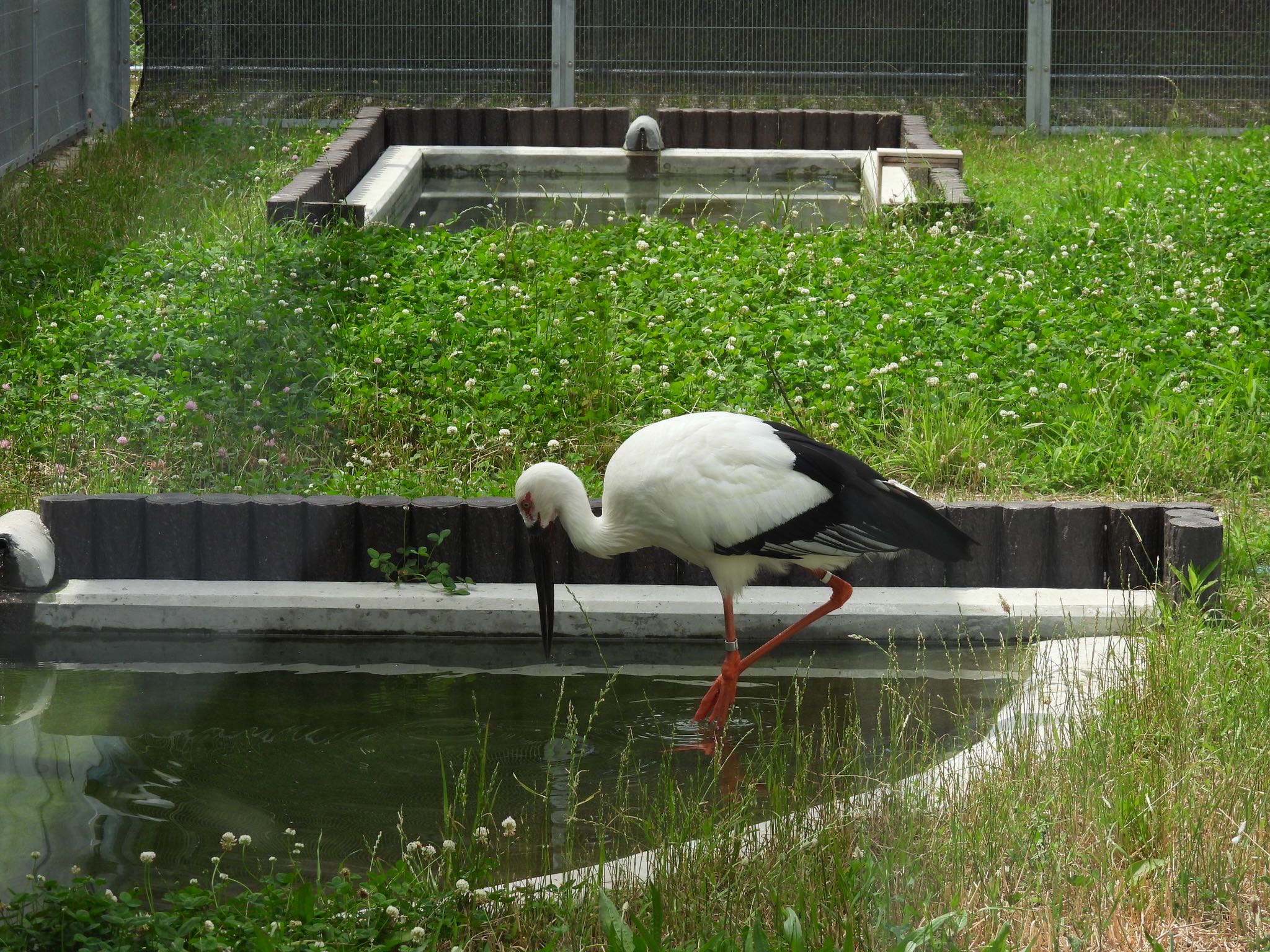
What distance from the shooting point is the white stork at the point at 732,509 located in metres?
4.70

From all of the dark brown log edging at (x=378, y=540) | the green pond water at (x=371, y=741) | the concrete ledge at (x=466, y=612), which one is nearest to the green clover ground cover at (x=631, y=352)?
the dark brown log edging at (x=378, y=540)

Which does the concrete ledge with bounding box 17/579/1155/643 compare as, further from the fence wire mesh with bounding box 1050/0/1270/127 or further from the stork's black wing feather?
→ the fence wire mesh with bounding box 1050/0/1270/127

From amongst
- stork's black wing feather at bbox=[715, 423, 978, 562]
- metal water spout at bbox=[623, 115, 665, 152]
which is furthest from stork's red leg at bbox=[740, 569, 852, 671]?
metal water spout at bbox=[623, 115, 665, 152]

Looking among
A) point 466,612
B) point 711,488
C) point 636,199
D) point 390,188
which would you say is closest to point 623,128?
point 636,199

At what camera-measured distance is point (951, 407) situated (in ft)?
21.0

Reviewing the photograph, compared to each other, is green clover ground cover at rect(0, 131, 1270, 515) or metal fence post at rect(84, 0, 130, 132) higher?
metal fence post at rect(84, 0, 130, 132)

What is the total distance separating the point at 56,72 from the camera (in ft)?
44.9

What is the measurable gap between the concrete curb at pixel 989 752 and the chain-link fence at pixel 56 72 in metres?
9.99

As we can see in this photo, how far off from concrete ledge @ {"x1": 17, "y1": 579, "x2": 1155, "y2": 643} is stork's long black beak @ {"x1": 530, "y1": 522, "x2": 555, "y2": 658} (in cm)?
24

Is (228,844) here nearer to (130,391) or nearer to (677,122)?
(130,391)

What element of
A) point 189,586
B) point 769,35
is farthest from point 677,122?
point 189,586

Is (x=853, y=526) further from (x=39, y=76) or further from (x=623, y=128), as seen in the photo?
(x=39, y=76)

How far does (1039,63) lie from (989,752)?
43.8ft

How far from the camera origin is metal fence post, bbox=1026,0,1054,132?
16.0 m
